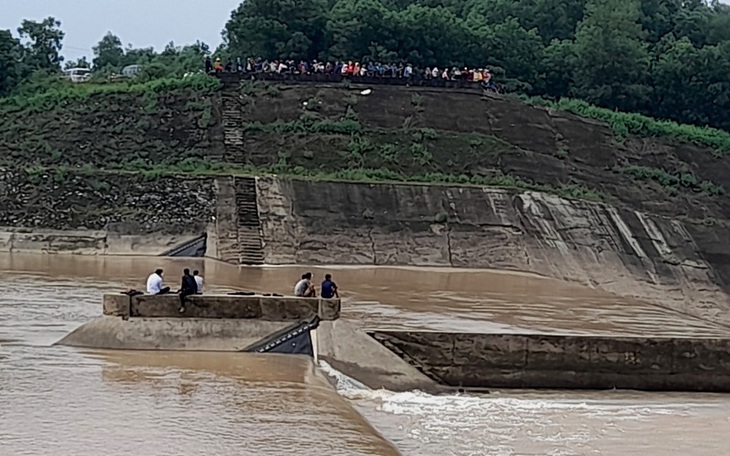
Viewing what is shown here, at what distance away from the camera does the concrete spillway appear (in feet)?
67.9

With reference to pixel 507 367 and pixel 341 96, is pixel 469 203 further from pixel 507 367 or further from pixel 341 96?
pixel 507 367

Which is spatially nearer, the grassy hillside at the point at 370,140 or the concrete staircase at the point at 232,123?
the grassy hillside at the point at 370,140

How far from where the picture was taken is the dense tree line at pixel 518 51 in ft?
196

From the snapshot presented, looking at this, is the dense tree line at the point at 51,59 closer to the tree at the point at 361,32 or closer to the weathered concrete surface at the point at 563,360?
the tree at the point at 361,32

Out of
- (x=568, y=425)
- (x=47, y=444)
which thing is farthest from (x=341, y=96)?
(x=47, y=444)

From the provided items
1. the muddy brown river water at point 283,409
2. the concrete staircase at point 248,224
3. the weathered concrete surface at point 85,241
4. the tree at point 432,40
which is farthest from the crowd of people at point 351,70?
the muddy brown river water at point 283,409

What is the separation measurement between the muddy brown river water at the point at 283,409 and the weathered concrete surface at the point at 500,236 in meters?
11.7

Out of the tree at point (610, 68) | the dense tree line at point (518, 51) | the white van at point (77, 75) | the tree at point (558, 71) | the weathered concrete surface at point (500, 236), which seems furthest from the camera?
the tree at point (558, 71)

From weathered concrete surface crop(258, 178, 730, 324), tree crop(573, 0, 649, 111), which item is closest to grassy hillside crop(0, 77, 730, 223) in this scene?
weathered concrete surface crop(258, 178, 730, 324)

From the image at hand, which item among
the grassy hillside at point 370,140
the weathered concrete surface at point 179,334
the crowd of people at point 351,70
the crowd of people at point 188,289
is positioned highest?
the crowd of people at point 351,70

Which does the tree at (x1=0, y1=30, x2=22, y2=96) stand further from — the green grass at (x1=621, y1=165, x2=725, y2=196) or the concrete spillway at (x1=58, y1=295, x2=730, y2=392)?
the concrete spillway at (x1=58, y1=295, x2=730, y2=392)

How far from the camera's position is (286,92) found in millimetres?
49906

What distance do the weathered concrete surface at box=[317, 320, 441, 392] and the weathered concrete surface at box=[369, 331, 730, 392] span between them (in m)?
0.34

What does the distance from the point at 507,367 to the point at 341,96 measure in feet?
99.1
